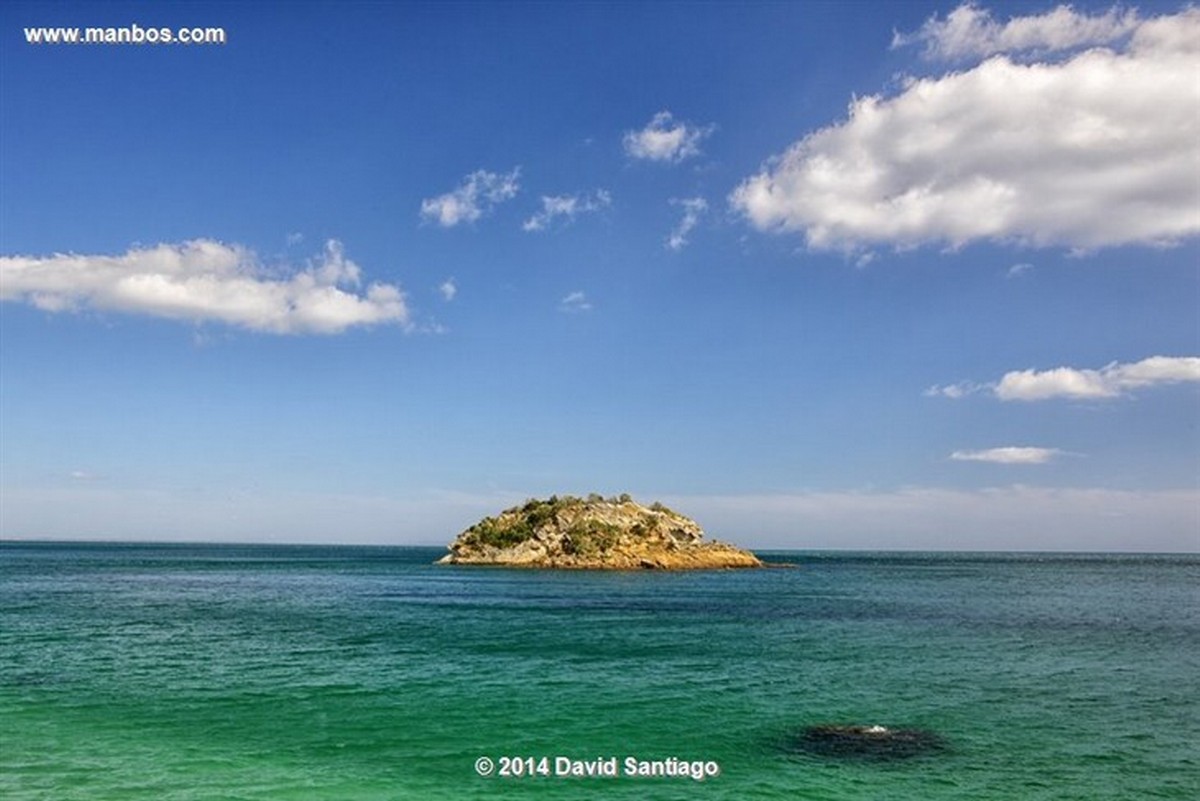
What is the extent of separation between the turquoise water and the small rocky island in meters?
73.0

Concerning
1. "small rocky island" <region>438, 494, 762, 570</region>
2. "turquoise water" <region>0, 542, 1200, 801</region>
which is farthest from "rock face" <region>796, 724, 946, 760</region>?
"small rocky island" <region>438, 494, 762, 570</region>

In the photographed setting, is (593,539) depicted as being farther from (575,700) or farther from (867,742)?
(867,742)

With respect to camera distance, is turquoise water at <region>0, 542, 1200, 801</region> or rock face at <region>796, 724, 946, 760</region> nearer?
turquoise water at <region>0, 542, 1200, 801</region>

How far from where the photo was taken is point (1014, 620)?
73.4m

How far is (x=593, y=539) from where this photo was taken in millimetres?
150500

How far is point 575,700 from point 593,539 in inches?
4537

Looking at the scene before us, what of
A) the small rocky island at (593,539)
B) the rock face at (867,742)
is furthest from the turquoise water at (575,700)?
the small rocky island at (593,539)

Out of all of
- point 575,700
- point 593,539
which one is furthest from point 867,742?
point 593,539

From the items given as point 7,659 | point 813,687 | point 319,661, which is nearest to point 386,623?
point 319,661

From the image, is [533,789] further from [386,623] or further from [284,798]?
[386,623]

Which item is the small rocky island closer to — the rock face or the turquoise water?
the turquoise water

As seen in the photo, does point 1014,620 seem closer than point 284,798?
No

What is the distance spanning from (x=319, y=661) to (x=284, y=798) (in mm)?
24399

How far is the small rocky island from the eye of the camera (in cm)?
15038
